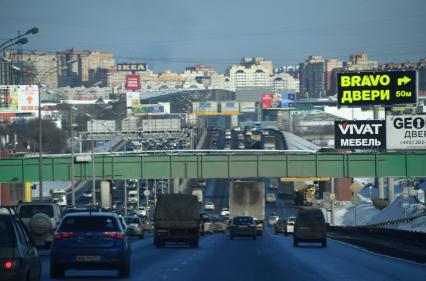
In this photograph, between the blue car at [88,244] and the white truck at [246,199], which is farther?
the white truck at [246,199]

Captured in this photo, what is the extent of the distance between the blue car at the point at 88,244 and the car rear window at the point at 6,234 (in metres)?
7.77

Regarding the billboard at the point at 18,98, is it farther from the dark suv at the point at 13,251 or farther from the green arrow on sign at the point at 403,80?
the dark suv at the point at 13,251

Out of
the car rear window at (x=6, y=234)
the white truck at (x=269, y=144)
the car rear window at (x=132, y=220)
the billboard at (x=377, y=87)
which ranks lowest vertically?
the car rear window at (x=132, y=220)

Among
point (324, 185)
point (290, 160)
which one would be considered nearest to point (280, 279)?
point (290, 160)

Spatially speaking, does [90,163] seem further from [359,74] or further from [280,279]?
[280,279]

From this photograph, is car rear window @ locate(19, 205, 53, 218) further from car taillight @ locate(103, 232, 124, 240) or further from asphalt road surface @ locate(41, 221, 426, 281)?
car taillight @ locate(103, 232, 124, 240)

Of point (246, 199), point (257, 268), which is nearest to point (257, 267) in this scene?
point (257, 268)

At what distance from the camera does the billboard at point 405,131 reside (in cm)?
8655

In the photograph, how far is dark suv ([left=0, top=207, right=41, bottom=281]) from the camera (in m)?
18.9

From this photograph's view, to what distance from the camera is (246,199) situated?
267 feet

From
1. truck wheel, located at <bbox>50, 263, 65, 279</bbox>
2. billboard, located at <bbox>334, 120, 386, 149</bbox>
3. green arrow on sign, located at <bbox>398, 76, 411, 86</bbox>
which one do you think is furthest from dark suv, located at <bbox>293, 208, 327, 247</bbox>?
green arrow on sign, located at <bbox>398, 76, 411, 86</bbox>

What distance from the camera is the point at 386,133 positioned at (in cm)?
8644

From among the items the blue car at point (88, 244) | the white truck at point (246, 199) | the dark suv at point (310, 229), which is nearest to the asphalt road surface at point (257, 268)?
the blue car at point (88, 244)

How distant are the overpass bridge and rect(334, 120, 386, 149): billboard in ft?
24.0
